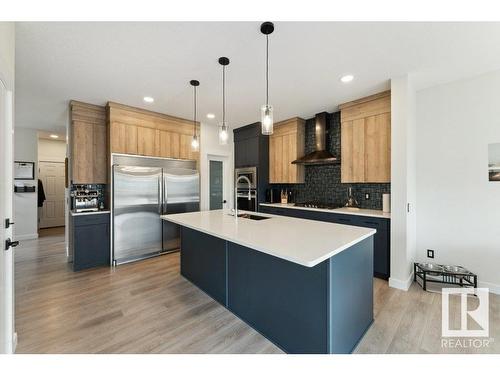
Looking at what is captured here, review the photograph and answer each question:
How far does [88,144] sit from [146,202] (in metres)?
1.31

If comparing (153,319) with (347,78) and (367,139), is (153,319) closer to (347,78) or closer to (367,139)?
(347,78)

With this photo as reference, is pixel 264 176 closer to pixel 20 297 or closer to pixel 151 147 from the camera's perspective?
pixel 151 147

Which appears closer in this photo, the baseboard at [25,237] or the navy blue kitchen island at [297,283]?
the navy blue kitchen island at [297,283]

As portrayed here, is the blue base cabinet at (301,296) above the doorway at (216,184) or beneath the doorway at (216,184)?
beneath

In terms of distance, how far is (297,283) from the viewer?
1.64 meters

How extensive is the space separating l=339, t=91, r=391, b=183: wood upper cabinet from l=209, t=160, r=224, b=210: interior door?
111 inches

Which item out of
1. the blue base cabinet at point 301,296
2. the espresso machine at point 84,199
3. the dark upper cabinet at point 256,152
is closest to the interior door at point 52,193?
the espresso machine at point 84,199

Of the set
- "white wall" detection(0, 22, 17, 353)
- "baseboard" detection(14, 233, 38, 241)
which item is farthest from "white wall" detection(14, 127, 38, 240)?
"white wall" detection(0, 22, 17, 353)

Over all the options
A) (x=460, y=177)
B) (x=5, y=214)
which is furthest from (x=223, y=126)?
(x=460, y=177)

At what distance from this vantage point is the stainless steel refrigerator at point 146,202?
359 centimetres

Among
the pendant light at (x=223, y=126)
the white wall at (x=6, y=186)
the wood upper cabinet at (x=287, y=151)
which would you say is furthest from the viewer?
the wood upper cabinet at (x=287, y=151)

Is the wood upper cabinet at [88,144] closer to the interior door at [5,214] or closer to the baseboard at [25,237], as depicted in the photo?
the interior door at [5,214]

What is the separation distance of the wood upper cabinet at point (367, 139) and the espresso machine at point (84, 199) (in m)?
4.17

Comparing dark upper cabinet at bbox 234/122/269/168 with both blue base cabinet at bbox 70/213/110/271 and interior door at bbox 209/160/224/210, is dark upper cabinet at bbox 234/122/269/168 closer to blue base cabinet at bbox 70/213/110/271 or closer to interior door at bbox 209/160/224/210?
interior door at bbox 209/160/224/210
